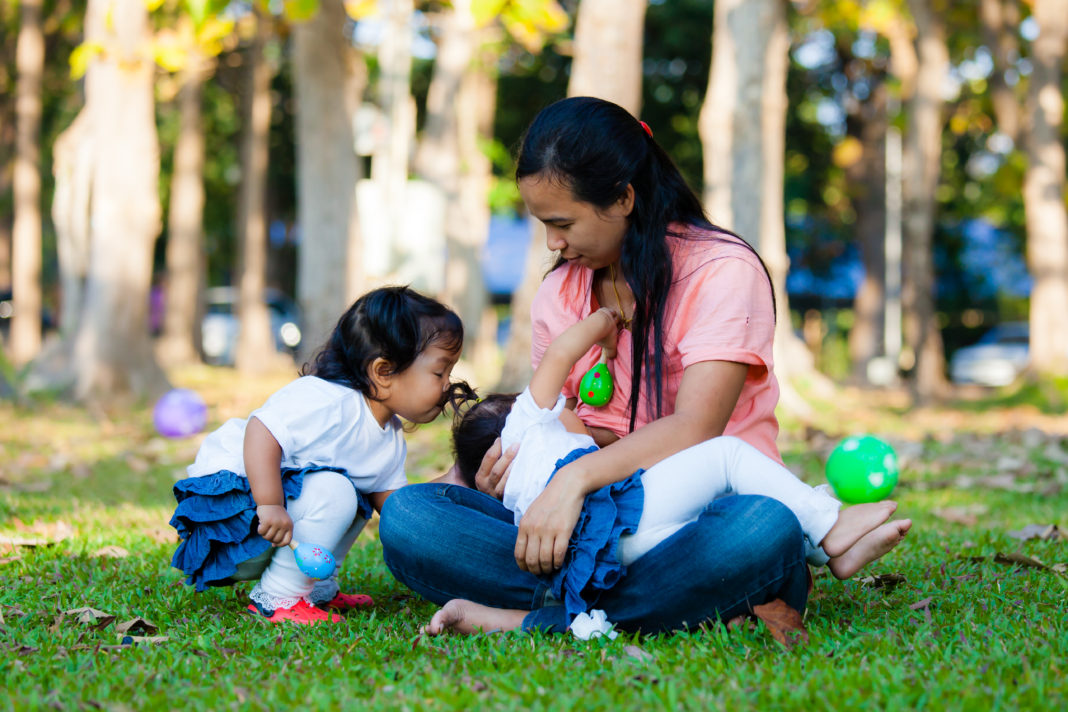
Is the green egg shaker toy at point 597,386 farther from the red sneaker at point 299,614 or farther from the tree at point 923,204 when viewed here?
the tree at point 923,204

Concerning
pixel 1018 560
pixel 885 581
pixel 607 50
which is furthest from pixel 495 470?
pixel 607 50

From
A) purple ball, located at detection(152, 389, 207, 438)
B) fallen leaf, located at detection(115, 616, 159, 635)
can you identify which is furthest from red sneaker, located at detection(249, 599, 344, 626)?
purple ball, located at detection(152, 389, 207, 438)

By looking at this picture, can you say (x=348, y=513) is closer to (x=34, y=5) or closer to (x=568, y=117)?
(x=568, y=117)

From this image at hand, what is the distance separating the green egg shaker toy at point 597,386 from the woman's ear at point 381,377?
0.57m

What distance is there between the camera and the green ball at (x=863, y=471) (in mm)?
5531

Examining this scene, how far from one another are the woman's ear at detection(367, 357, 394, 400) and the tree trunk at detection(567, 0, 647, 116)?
4.99 meters

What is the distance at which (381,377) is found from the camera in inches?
131

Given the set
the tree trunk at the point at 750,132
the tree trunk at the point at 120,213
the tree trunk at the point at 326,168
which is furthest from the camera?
the tree trunk at the point at 326,168

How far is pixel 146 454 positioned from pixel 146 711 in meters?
5.69

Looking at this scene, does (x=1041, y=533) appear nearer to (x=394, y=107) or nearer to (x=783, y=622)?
(x=783, y=622)

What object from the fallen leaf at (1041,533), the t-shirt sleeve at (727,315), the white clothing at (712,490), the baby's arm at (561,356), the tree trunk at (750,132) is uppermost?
the tree trunk at (750,132)

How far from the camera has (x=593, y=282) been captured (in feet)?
11.2

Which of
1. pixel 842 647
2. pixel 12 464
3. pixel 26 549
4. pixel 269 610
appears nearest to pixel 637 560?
pixel 842 647

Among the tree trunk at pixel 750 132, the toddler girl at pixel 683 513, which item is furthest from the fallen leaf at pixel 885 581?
the tree trunk at pixel 750 132
